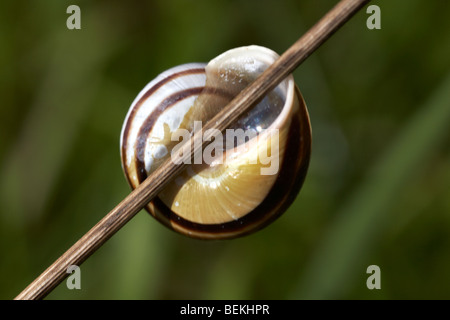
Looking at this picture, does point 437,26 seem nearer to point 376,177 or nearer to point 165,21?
point 376,177

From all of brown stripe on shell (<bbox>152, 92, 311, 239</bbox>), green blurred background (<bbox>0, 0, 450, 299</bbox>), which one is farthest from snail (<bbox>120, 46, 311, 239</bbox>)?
green blurred background (<bbox>0, 0, 450, 299</bbox>)

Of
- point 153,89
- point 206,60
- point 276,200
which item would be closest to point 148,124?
point 153,89

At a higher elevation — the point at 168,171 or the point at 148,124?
the point at 148,124

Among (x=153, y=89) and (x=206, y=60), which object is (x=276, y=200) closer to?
(x=153, y=89)

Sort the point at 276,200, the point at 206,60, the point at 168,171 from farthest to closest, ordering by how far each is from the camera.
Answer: the point at 206,60 < the point at 276,200 < the point at 168,171

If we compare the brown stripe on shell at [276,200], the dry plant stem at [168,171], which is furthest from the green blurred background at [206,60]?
the dry plant stem at [168,171]
